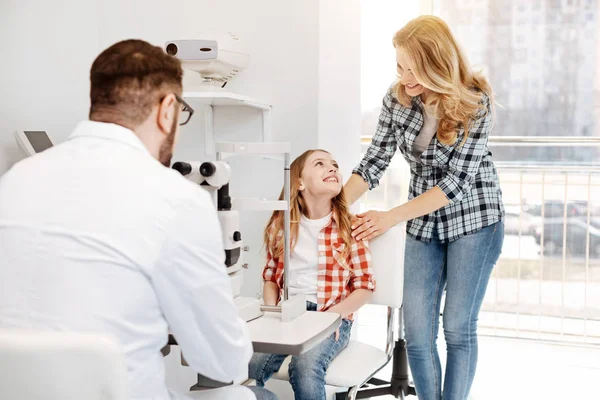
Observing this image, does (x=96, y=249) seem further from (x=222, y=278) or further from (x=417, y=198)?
(x=417, y=198)

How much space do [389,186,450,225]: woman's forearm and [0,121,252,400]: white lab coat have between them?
1.05 metres

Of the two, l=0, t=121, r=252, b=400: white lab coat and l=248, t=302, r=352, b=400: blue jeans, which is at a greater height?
l=0, t=121, r=252, b=400: white lab coat

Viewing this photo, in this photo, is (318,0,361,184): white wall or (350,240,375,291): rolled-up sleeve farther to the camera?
(318,0,361,184): white wall

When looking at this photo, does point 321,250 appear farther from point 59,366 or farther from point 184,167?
point 59,366

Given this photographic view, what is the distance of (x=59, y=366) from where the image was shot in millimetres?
886

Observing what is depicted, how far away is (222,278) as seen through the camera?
3.57 ft

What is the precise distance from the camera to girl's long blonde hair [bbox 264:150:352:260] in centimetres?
208

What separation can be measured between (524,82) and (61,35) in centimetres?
275

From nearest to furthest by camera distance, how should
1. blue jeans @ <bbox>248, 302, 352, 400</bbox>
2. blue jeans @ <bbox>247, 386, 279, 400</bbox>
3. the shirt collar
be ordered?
the shirt collar, blue jeans @ <bbox>247, 386, 279, 400</bbox>, blue jeans @ <bbox>248, 302, 352, 400</bbox>

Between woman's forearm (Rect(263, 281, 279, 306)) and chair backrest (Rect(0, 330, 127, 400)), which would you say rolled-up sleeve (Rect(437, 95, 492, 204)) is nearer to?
woman's forearm (Rect(263, 281, 279, 306))

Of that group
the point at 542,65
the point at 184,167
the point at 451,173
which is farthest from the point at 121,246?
the point at 542,65

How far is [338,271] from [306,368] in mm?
348

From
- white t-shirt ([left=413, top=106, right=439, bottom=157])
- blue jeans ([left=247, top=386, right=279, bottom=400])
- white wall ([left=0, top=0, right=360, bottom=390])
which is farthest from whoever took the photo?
white wall ([left=0, top=0, right=360, bottom=390])

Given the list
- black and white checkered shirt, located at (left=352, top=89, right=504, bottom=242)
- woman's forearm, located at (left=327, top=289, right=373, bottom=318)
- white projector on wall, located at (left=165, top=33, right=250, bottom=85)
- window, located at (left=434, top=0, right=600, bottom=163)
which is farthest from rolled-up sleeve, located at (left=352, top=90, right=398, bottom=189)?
window, located at (left=434, top=0, right=600, bottom=163)
